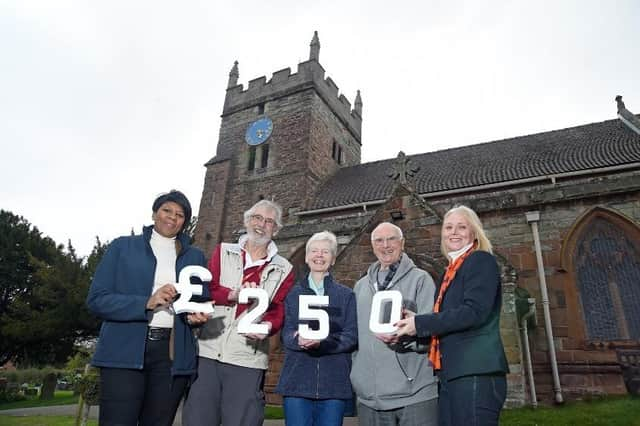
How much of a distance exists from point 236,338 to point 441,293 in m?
1.63

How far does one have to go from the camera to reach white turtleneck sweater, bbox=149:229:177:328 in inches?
125

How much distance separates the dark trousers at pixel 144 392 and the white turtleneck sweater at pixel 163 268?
16 cm

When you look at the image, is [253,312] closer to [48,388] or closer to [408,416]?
[408,416]

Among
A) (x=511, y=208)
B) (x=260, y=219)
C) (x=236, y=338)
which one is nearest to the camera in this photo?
(x=236, y=338)

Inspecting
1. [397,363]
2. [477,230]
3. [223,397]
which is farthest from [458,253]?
[223,397]

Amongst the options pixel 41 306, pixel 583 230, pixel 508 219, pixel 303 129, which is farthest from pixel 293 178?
pixel 41 306

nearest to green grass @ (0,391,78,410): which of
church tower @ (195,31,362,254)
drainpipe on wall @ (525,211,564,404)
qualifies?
church tower @ (195,31,362,254)

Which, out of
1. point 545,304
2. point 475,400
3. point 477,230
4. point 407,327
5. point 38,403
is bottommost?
point 38,403

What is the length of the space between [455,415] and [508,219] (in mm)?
10433

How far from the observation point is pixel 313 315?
3059mm

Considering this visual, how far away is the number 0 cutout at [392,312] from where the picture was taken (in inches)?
110

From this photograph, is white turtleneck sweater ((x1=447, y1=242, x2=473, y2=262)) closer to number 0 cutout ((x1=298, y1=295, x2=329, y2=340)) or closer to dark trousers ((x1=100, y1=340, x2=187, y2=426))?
number 0 cutout ((x1=298, y1=295, x2=329, y2=340))

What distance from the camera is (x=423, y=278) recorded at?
3.38m

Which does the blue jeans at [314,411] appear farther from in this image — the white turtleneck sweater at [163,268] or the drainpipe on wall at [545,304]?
the drainpipe on wall at [545,304]
